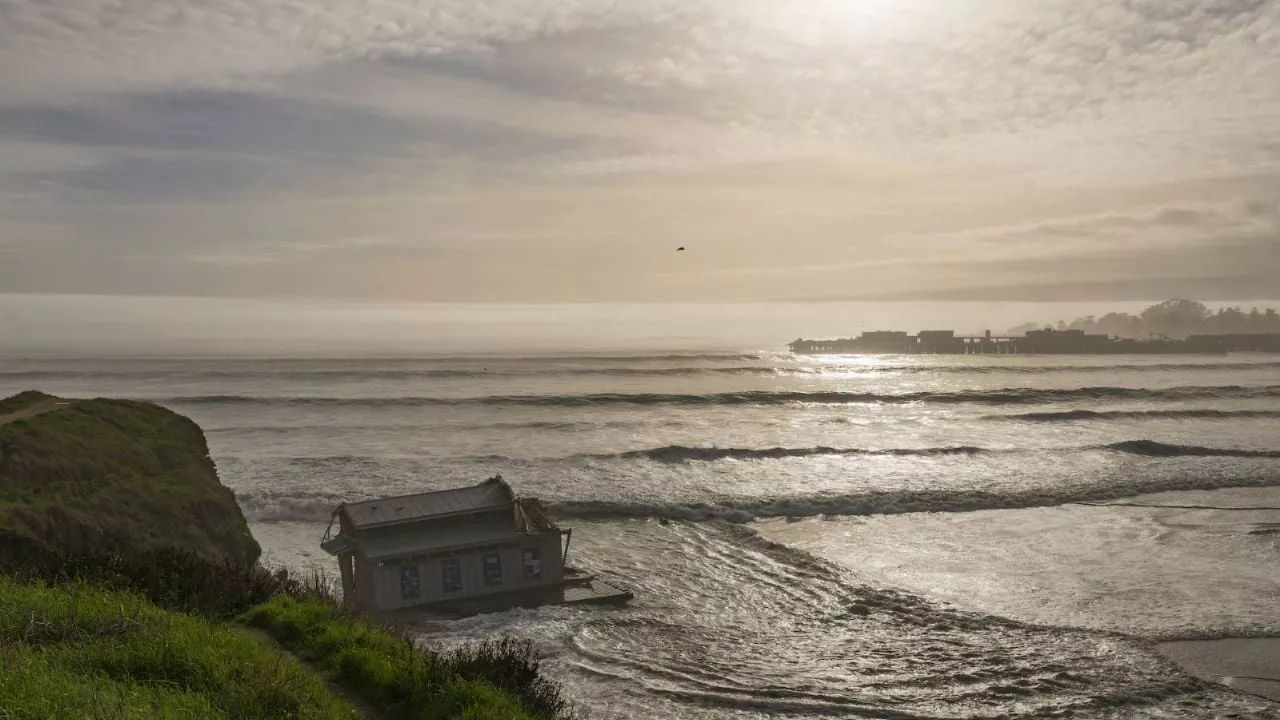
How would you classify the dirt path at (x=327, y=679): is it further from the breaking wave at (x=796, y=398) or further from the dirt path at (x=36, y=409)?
the breaking wave at (x=796, y=398)

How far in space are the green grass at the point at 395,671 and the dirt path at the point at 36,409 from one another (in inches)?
372

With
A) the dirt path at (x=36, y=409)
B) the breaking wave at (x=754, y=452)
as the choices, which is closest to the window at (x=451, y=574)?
the dirt path at (x=36, y=409)

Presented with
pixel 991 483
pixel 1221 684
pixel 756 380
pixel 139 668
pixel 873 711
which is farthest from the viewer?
pixel 756 380

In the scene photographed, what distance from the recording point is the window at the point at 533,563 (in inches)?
693

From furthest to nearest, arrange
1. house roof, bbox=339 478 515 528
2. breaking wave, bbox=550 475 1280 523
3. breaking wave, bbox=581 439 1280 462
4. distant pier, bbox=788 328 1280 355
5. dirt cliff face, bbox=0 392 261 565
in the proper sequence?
distant pier, bbox=788 328 1280 355
breaking wave, bbox=581 439 1280 462
breaking wave, bbox=550 475 1280 523
house roof, bbox=339 478 515 528
dirt cliff face, bbox=0 392 261 565

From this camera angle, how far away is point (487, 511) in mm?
17844

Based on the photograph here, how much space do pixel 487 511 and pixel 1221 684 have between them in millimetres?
13340

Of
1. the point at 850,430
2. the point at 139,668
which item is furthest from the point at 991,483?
the point at 139,668

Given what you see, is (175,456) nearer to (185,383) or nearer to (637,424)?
(637,424)

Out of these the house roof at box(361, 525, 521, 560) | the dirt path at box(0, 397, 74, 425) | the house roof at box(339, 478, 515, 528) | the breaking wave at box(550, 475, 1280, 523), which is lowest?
the breaking wave at box(550, 475, 1280, 523)

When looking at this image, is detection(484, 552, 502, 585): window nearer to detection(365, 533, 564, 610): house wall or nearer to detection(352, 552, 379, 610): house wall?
detection(365, 533, 564, 610): house wall

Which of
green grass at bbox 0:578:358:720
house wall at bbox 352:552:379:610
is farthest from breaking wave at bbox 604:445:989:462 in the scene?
green grass at bbox 0:578:358:720

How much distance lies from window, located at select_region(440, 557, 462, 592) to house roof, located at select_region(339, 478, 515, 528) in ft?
3.35

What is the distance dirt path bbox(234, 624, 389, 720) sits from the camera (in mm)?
8612
